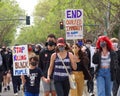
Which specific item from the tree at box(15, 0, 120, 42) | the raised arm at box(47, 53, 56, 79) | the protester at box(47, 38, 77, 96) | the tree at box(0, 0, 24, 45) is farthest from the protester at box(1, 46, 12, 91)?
the tree at box(0, 0, 24, 45)

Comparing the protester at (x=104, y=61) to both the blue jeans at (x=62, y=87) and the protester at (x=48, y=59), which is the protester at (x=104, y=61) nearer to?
the blue jeans at (x=62, y=87)

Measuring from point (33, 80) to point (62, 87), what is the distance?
68cm

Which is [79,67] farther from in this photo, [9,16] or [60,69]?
[9,16]

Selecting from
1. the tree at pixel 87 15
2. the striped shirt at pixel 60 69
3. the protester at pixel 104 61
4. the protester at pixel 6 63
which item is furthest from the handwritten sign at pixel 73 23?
the tree at pixel 87 15

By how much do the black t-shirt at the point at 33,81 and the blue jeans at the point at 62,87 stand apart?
1.54ft

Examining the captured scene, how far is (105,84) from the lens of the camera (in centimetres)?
1153

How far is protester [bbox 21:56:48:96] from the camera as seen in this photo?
11133 mm

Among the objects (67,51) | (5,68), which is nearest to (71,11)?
(67,51)

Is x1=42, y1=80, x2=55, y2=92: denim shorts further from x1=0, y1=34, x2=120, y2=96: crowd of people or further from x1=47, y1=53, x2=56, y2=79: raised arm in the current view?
x1=47, y1=53, x2=56, y2=79: raised arm

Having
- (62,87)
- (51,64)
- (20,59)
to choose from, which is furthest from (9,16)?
(62,87)

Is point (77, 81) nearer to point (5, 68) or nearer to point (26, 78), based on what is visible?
point (26, 78)

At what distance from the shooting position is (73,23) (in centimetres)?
1336

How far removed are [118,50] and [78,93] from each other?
172 cm

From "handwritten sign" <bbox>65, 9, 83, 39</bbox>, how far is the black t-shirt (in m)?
2.35
